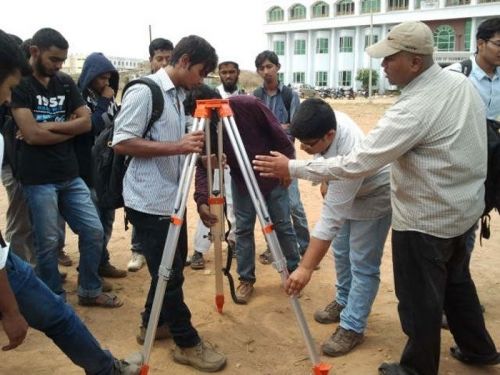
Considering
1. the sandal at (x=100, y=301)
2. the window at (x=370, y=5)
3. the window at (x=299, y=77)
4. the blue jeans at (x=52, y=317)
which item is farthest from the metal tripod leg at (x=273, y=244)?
the window at (x=299, y=77)

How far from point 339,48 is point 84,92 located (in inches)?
2164

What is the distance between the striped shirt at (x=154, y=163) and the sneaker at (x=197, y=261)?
218 cm

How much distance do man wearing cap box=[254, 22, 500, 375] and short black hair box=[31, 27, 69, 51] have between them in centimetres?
207

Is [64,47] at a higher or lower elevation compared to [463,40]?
lower

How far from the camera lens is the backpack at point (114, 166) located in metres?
3.25

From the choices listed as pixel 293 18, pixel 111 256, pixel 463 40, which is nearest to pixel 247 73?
pixel 293 18

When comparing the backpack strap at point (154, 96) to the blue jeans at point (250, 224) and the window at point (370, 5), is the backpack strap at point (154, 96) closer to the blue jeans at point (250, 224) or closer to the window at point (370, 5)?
the blue jeans at point (250, 224)

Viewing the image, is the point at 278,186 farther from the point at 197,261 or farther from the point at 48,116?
the point at 48,116

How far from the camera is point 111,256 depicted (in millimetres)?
5961

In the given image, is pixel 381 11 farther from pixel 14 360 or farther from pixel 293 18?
pixel 14 360

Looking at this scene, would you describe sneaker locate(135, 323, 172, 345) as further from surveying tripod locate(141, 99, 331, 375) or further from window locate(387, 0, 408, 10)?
window locate(387, 0, 408, 10)

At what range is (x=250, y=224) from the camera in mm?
4703

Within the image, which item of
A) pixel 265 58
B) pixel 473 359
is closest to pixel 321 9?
pixel 265 58

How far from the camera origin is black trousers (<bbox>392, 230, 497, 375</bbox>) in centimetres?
297
